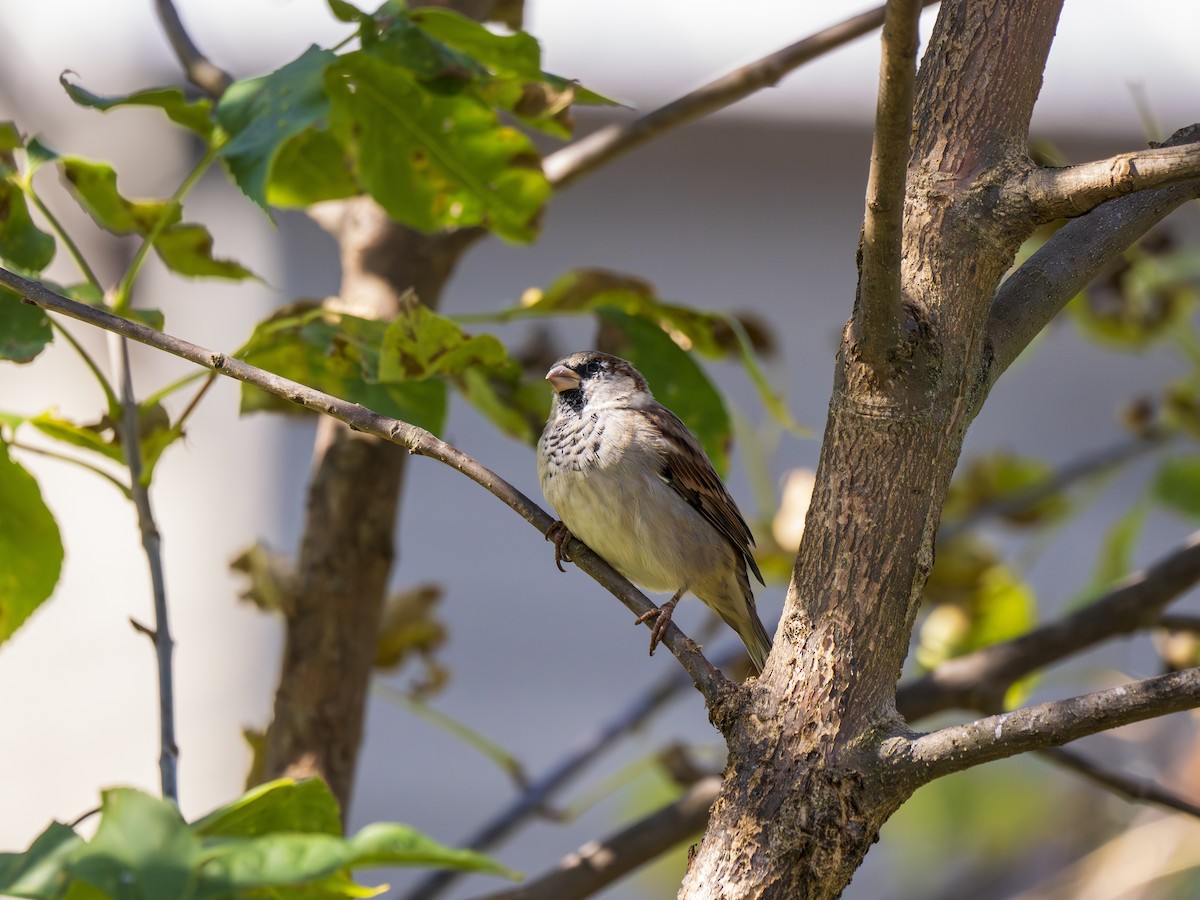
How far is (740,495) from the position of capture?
15.3ft

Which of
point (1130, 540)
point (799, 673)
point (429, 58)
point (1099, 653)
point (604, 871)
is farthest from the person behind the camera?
point (1099, 653)

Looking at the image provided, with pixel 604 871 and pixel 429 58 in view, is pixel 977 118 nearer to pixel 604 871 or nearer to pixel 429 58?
pixel 429 58

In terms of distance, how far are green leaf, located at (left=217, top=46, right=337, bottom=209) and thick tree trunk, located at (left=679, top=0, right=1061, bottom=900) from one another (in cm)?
59

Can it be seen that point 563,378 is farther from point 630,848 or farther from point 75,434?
point 75,434

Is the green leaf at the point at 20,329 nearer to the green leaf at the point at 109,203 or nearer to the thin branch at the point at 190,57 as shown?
the green leaf at the point at 109,203

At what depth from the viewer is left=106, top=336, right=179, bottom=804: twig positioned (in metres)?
1.32

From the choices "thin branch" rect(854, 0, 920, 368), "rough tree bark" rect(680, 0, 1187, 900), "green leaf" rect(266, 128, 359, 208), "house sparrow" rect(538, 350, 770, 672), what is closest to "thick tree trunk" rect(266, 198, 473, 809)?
"green leaf" rect(266, 128, 359, 208)

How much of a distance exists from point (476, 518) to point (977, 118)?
3722 mm

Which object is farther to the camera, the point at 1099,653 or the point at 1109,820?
the point at 1099,653

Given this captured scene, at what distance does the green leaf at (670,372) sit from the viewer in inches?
69.2

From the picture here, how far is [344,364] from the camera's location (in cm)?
161

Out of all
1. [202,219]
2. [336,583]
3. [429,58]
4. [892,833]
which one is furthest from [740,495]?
[429,58]

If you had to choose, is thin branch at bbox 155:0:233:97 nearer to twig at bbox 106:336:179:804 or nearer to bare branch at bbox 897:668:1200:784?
twig at bbox 106:336:179:804

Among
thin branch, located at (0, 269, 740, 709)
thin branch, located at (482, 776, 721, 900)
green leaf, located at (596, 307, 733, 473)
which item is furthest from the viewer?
thin branch, located at (482, 776, 721, 900)
